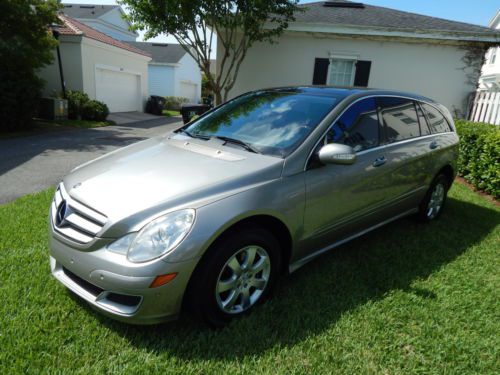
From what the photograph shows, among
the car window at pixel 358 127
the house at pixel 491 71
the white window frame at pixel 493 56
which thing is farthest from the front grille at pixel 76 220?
the white window frame at pixel 493 56

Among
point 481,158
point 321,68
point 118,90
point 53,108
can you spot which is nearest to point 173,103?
point 118,90

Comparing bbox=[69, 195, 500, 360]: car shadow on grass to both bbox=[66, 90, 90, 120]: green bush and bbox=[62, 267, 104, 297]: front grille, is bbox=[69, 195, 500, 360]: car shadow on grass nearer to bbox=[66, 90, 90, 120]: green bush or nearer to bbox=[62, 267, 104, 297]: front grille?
bbox=[62, 267, 104, 297]: front grille

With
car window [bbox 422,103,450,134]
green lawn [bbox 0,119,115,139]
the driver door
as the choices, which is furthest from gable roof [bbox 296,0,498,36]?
green lawn [bbox 0,119,115,139]

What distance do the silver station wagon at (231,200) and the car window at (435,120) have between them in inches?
21.4

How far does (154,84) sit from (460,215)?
26725mm

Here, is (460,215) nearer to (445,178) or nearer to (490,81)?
(445,178)

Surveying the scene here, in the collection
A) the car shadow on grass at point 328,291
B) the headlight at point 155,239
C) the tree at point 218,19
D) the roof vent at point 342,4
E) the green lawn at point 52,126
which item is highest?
the roof vent at point 342,4

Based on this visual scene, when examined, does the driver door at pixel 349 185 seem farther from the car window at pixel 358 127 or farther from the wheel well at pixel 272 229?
the wheel well at pixel 272 229

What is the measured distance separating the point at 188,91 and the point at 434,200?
28.9 m

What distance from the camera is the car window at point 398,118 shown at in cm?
345

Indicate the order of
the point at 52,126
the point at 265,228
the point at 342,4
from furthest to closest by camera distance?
the point at 342,4, the point at 52,126, the point at 265,228

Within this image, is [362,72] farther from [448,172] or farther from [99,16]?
[99,16]

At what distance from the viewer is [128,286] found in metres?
1.97

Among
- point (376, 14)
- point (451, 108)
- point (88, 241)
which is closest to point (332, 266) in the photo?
point (88, 241)
